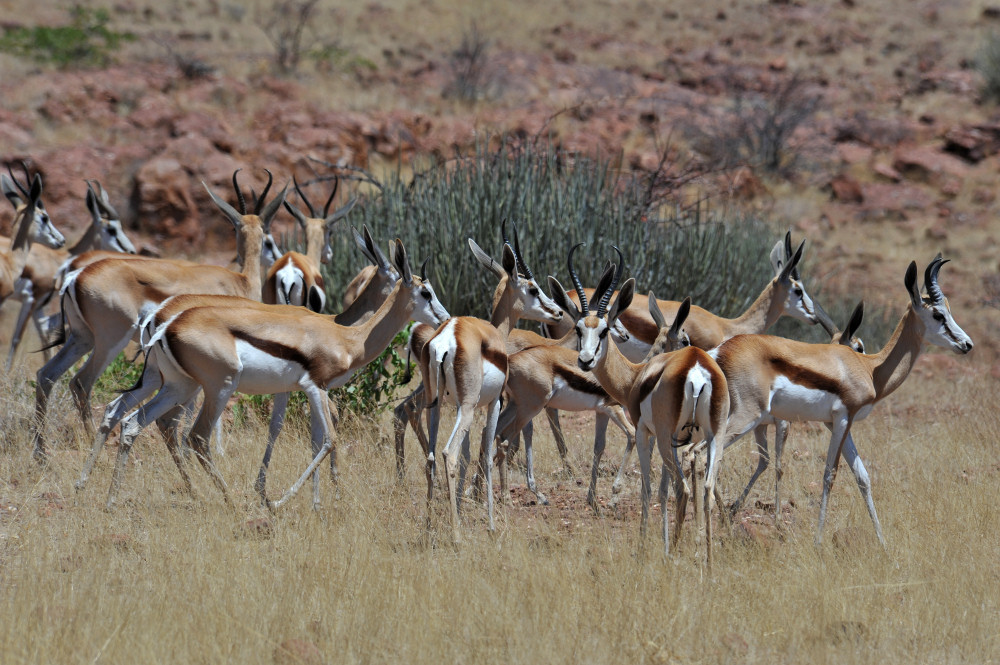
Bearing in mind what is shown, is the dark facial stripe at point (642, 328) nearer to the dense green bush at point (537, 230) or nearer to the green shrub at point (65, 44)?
the dense green bush at point (537, 230)

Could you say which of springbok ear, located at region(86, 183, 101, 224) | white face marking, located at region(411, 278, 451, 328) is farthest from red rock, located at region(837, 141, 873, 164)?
white face marking, located at region(411, 278, 451, 328)

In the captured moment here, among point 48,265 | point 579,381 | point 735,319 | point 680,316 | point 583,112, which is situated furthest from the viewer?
point 583,112

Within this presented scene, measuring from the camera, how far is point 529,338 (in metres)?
7.52

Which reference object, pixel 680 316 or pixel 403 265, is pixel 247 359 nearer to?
pixel 403 265

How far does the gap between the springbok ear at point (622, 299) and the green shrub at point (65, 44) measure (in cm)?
2052

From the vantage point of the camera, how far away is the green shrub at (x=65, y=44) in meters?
23.6

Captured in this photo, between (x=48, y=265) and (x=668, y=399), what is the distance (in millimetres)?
8945

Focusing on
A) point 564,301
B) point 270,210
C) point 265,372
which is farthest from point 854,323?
point 270,210

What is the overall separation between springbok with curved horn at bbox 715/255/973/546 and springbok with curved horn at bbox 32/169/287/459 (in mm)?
4287

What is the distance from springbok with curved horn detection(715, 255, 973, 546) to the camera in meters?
5.67

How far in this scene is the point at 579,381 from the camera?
685 cm

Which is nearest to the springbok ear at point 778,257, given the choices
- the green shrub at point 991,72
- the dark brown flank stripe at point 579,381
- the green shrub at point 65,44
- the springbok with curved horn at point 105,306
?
the dark brown flank stripe at point 579,381

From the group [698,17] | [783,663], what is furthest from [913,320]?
[698,17]

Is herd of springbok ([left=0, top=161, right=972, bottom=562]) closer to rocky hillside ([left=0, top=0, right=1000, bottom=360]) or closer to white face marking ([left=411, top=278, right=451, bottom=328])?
white face marking ([left=411, top=278, right=451, bottom=328])
